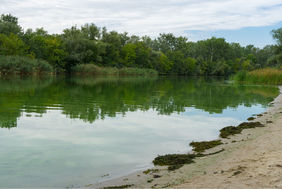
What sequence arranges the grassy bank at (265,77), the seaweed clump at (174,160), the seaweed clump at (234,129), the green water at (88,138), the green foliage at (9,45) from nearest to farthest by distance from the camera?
the green water at (88,138), the seaweed clump at (174,160), the seaweed clump at (234,129), the grassy bank at (265,77), the green foliage at (9,45)

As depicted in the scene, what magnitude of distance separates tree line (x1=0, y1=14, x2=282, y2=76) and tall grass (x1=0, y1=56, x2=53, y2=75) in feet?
16.0

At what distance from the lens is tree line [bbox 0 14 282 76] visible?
71.9m

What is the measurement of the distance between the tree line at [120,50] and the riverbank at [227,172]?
202 feet

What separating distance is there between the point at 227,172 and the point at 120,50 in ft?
310

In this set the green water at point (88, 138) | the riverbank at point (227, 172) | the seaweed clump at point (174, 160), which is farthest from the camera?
the seaweed clump at point (174, 160)

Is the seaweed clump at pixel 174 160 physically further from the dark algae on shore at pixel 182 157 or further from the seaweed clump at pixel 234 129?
the seaweed clump at pixel 234 129

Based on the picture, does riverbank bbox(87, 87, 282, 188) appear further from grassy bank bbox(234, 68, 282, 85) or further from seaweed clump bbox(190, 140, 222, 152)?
grassy bank bbox(234, 68, 282, 85)

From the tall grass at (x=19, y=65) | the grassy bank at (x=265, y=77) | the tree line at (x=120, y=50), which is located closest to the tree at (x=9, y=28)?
the tree line at (x=120, y=50)

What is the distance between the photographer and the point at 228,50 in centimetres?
12644

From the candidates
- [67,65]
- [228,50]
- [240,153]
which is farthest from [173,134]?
[228,50]

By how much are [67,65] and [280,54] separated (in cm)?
5241

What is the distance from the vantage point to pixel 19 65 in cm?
5838

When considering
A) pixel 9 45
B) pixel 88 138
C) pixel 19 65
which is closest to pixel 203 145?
pixel 88 138

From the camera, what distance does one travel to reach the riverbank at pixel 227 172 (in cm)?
465
